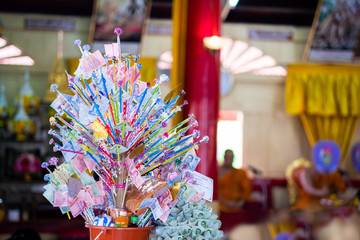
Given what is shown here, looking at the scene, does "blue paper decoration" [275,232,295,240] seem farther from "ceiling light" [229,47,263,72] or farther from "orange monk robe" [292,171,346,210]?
"ceiling light" [229,47,263,72]

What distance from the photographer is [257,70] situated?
787 cm

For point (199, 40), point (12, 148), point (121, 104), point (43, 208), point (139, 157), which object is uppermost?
point (199, 40)

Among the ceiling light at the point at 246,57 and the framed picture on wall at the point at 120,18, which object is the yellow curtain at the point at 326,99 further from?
the framed picture on wall at the point at 120,18

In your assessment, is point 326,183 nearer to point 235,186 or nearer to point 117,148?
point 235,186

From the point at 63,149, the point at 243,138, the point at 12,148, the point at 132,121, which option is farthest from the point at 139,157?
the point at 243,138

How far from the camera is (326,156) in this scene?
24.4 feet

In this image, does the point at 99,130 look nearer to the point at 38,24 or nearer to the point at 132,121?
the point at 132,121

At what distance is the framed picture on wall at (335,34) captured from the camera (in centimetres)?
688

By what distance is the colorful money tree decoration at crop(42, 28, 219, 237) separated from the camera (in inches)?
55.2

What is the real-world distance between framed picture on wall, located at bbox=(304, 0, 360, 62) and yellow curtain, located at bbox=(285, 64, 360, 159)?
0.49 meters

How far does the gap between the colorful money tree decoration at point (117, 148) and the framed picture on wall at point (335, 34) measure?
5775mm

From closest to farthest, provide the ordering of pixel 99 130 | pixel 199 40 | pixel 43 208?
pixel 99 130 < pixel 199 40 < pixel 43 208

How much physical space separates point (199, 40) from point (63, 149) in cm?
289

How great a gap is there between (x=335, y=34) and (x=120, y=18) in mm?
2797
